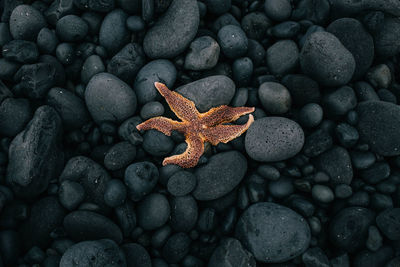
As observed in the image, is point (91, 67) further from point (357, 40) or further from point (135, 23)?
point (357, 40)

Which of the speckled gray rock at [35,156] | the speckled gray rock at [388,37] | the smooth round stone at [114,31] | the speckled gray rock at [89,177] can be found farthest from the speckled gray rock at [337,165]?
the speckled gray rock at [35,156]

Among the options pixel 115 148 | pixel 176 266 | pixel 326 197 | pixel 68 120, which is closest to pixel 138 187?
pixel 115 148

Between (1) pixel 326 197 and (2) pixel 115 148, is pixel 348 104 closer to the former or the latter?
(1) pixel 326 197

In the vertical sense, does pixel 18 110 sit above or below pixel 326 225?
above

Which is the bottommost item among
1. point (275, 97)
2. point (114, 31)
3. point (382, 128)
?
point (382, 128)

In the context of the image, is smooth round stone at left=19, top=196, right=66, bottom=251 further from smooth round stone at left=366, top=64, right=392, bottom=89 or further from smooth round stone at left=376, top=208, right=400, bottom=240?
smooth round stone at left=366, top=64, right=392, bottom=89

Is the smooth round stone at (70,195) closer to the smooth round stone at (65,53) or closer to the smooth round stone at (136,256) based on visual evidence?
the smooth round stone at (136,256)

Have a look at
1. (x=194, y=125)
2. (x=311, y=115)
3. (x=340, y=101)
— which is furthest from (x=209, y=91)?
(x=340, y=101)
